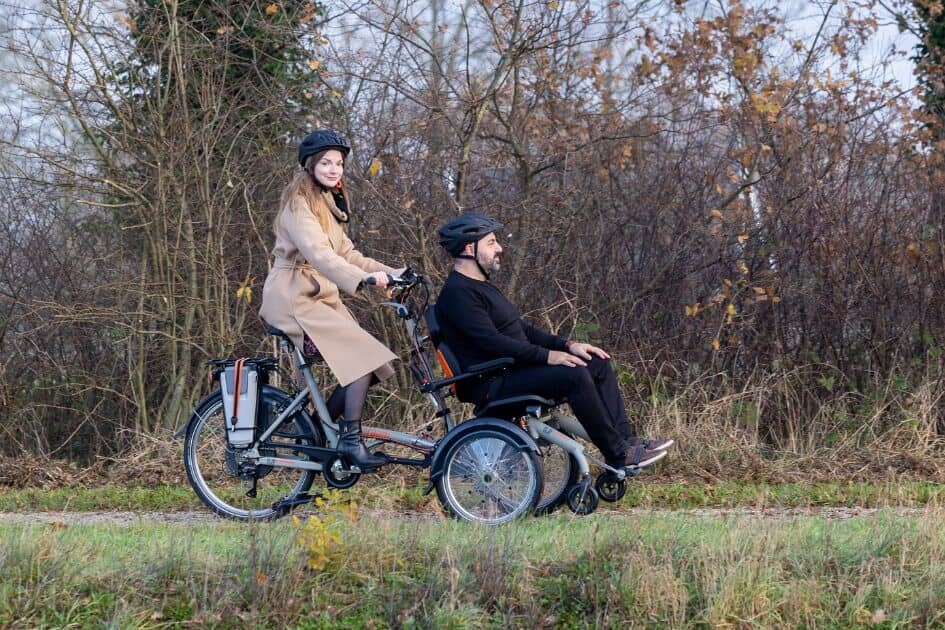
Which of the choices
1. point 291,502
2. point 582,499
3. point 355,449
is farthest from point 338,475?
point 582,499

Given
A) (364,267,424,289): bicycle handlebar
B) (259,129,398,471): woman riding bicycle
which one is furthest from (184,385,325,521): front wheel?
(364,267,424,289): bicycle handlebar

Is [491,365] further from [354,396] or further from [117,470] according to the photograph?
[117,470]

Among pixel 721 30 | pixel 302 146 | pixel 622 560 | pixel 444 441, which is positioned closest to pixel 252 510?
pixel 444 441

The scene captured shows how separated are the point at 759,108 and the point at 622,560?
645 cm

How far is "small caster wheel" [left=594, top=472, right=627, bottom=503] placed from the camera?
21.8 ft

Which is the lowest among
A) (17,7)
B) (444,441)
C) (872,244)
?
(444,441)

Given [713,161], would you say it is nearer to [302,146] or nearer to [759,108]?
[759,108]

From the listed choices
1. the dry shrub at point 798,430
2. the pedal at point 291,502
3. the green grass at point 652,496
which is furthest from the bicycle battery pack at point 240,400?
the dry shrub at point 798,430

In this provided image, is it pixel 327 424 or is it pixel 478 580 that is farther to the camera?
pixel 327 424

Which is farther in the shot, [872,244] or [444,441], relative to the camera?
[872,244]

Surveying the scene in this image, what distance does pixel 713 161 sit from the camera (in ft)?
36.9

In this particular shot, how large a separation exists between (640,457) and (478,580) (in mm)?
1946

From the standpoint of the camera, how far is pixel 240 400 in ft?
23.0

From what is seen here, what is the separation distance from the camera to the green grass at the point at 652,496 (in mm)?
7668
